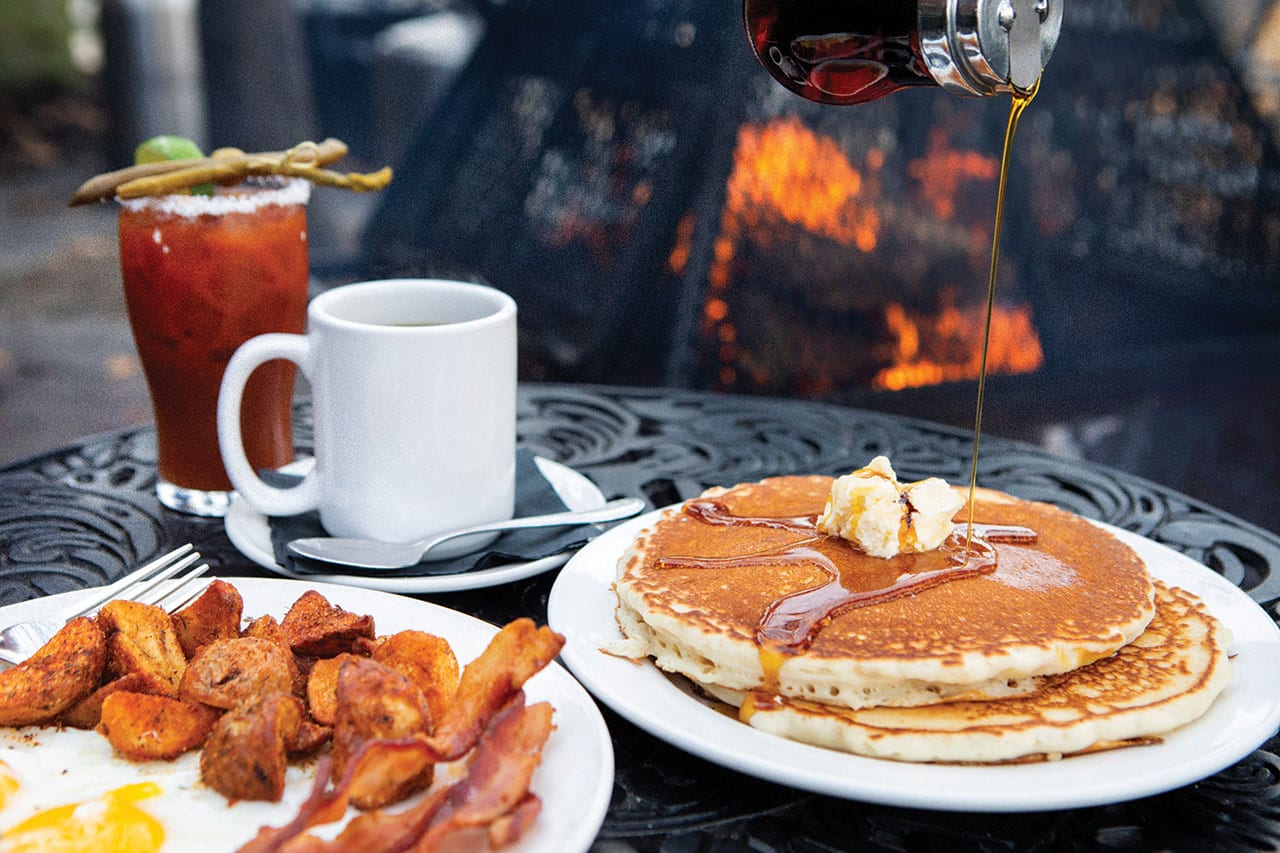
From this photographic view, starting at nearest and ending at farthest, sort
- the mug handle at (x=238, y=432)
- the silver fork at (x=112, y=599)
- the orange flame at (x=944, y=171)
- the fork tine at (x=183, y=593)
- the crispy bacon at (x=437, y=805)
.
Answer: the crispy bacon at (x=437, y=805) < the silver fork at (x=112, y=599) < the fork tine at (x=183, y=593) < the mug handle at (x=238, y=432) < the orange flame at (x=944, y=171)

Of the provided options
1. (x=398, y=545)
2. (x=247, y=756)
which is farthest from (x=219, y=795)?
(x=398, y=545)

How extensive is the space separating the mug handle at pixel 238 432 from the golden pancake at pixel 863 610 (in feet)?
1.54

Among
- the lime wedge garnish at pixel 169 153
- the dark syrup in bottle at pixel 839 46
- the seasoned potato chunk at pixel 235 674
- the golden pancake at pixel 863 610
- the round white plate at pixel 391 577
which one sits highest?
the dark syrup in bottle at pixel 839 46

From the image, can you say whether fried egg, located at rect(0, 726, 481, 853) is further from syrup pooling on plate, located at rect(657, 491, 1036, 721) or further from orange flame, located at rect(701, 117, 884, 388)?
orange flame, located at rect(701, 117, 884, 388)

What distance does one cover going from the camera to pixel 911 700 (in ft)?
3.71

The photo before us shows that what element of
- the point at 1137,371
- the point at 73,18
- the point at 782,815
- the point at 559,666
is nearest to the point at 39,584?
the point at 559,666

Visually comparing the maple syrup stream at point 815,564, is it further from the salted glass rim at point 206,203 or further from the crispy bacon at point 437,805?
the salted glass rim at point 206,203

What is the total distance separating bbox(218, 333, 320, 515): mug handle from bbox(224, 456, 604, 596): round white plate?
38mm

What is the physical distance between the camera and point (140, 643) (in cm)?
113

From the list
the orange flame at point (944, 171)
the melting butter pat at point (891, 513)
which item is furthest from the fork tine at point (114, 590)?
the orange flame at point (944, 171)

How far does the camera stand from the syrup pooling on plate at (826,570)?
3.73ft

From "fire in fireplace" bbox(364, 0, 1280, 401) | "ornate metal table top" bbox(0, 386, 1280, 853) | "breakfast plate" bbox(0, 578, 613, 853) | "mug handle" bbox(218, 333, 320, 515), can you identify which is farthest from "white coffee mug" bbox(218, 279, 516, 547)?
"fire in fireplace" bbox(364, 0, 1280, 401)

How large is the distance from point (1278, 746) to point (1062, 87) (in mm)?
3355

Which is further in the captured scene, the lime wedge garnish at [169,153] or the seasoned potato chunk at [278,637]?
the lime wedge garnish at [169,153]
